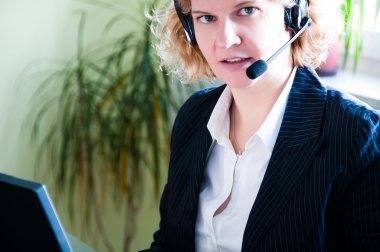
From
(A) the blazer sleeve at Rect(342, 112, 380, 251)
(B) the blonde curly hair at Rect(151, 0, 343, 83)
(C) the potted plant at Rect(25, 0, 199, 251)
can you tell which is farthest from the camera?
(C) the potted plant at Rect(25, 0, 199, 251)

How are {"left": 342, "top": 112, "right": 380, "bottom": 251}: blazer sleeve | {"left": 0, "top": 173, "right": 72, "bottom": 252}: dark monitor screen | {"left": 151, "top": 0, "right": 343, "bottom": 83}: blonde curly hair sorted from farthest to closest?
1. {"left": 151, "top": 0, "right": 343, "bottom": 83}: blonde curly hair
2. {"left": 342, "top": 112, "right": 380, "bottom": 251}: blazer sleeve
3. {"left": 0, "top": 173, "right": 72, "bottom": 252}: dark monitor screen

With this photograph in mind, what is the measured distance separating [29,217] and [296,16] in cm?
68

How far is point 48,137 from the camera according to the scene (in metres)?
2.11

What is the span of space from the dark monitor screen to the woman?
19.5 inches

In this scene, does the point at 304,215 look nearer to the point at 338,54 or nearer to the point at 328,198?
the point at 328,198

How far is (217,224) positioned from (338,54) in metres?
Answer: 0.72

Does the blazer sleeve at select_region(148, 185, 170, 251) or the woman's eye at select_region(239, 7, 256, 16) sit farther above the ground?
the woman's eye at select_region(239, 7, 256, 16)

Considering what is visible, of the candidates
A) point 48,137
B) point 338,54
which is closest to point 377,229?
point 338,54

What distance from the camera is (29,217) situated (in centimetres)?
77

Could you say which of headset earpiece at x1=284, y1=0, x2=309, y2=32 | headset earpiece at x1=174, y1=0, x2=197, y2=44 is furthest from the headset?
headset earpiece at x1=174, y1=0, x2=197, y2=44

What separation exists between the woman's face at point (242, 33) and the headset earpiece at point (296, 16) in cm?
1

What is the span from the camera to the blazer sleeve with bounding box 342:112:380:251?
1062 mm

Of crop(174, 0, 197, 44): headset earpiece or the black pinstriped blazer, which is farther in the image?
crop(174, 0, 197, 44): headset earpiece

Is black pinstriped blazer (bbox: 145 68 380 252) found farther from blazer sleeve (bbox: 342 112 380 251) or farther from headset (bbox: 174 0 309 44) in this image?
A: headset (bbox: 174 0 309 44)
